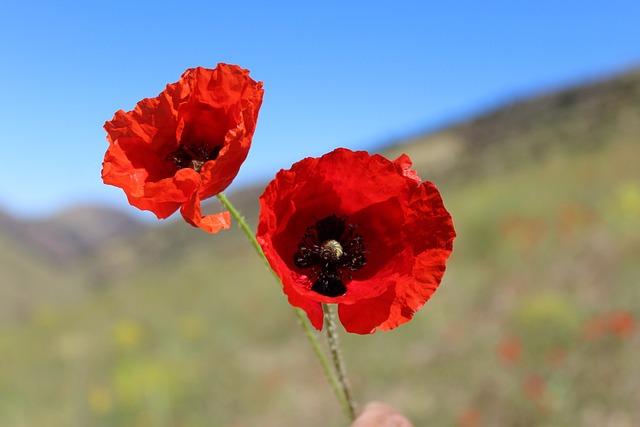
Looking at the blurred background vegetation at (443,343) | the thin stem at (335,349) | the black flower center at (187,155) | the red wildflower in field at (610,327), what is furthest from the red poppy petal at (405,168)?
the red wildflower in field at (610,327)

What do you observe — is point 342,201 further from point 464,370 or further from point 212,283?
point 212,283

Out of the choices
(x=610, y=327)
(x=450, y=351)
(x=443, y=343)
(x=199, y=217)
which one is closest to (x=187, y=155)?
(x=199, y=217)

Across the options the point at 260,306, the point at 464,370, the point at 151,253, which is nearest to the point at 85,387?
the point at 260,306

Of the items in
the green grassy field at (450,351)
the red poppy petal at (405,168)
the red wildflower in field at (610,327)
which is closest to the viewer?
the red poppy petal at (405,168)

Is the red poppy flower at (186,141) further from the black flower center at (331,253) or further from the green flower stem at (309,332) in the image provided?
the black flower center at (331,253)

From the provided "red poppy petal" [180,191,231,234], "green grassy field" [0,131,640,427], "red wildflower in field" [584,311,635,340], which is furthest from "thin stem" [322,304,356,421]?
"red wildflower in field" [584,311,635,340]

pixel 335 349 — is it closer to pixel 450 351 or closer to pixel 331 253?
pixel 331 253
